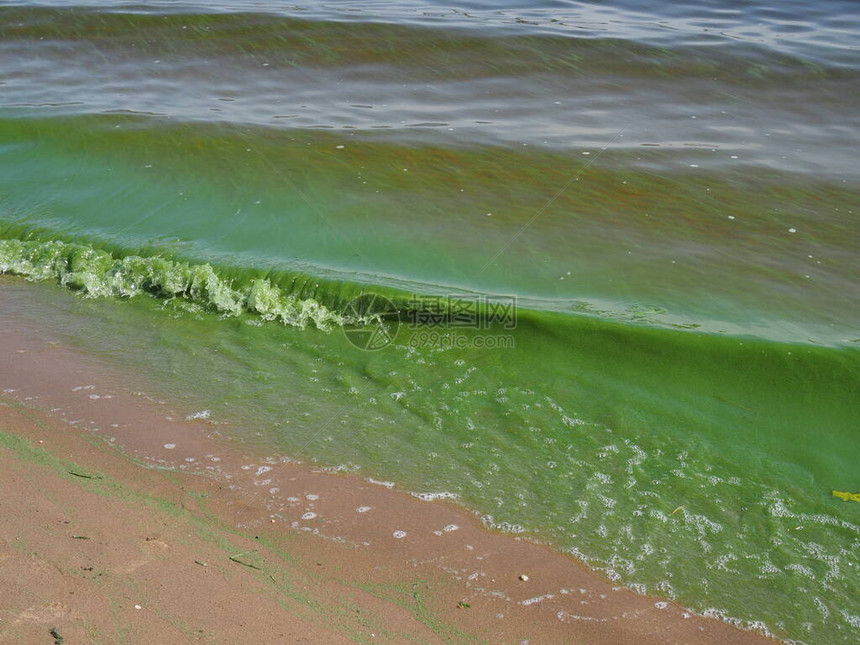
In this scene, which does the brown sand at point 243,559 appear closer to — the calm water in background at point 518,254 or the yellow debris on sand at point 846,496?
the calm water in background at point 518,254

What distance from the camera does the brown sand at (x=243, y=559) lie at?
2.30 m

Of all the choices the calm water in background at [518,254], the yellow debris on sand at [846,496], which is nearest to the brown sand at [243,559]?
the calm water in background at [518,254]

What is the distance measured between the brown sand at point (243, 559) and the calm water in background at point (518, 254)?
0.19 metres

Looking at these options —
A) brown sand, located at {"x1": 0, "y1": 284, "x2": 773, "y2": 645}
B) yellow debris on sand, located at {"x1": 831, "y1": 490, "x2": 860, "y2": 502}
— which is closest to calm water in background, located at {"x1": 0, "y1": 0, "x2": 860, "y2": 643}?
yellow debris on sand, located at {"x1": 831, "y1": 490, "x2": 860, "y2": 502}

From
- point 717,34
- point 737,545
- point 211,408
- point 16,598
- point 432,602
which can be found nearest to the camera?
point 16,598

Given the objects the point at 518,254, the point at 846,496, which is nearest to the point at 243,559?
the point at 846,496

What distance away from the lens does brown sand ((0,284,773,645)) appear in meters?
2.30

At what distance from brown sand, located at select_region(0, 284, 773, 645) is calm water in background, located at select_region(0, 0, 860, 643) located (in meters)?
0.19

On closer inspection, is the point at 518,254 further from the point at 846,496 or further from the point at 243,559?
the point at 243,559

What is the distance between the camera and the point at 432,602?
264cm

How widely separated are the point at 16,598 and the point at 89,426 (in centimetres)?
135

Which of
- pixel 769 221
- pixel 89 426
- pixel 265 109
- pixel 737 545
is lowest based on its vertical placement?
pixel 737 545

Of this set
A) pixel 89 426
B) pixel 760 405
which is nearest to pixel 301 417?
pixel 89 426

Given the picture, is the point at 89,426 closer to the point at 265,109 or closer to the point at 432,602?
the point at 432,602
